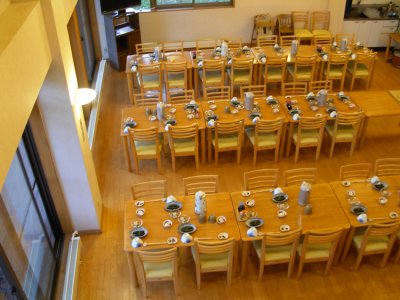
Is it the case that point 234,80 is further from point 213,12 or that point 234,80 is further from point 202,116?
point 213,12

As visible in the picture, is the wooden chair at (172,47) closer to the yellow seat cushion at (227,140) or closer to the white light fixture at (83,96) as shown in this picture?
the yellow seat cushion at (227,140)

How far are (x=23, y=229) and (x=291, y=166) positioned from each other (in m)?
5.07

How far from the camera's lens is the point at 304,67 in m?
10.6

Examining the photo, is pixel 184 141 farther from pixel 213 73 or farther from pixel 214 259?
pixel 214 259

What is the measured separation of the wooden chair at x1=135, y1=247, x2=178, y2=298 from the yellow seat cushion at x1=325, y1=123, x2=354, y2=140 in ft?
14.7

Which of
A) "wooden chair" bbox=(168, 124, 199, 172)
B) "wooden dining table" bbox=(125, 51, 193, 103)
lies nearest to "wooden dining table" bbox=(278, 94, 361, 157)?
"wooden chair" bbox=(168, 124, 199, 172)

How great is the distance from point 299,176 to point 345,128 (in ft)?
7.28

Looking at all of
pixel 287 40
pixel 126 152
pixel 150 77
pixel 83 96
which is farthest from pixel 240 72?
pixel 83 96

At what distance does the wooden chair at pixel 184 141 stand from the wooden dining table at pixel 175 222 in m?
1.76

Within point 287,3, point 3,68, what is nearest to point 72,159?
point 3,68

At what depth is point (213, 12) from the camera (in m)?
12.7

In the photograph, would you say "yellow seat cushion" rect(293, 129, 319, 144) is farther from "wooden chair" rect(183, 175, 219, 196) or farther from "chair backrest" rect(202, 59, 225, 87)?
"chair backrest" rect(202, 59, 225, 87)

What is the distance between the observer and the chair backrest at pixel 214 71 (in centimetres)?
988

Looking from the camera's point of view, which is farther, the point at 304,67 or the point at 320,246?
the point at 304,67
